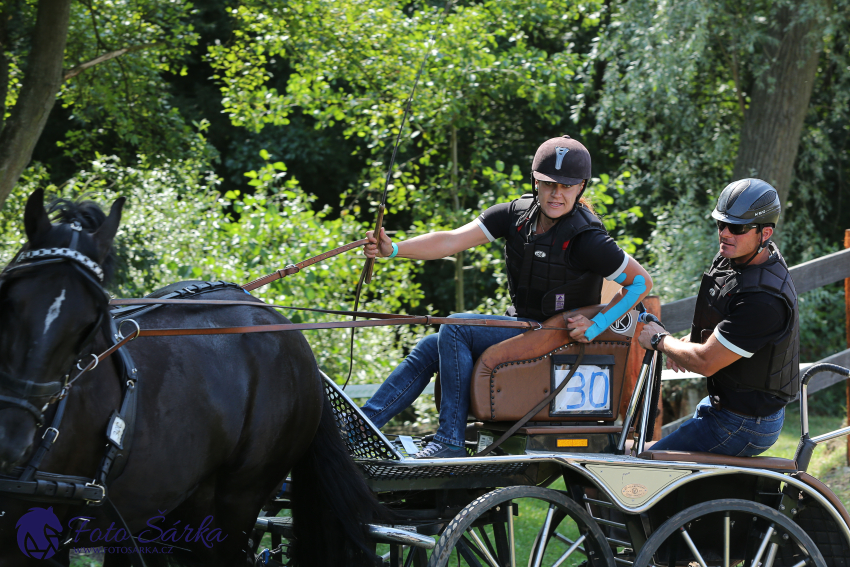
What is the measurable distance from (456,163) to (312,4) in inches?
91.7

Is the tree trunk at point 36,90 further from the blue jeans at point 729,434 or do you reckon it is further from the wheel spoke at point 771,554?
the wheel spoke at point 771,554

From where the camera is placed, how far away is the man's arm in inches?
117

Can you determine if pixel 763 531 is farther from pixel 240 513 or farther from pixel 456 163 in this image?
pixel 456 163

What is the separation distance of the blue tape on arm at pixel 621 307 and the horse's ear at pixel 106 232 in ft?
5.88

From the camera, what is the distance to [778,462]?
3.09m

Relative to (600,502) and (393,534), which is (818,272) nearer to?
(600,502)

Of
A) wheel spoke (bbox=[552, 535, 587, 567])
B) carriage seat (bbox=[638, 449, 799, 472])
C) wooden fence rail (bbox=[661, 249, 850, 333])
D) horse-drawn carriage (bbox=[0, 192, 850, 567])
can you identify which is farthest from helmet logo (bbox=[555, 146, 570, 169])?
wooden fence rail (bbox=[661, 249, 850, 333])

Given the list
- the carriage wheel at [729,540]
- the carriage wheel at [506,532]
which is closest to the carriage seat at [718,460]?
the carriage wheel at [729,540]

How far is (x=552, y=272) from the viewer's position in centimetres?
323

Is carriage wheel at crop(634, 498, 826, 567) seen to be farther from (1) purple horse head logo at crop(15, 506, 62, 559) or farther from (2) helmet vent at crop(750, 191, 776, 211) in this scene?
(1) purple horse head logo at crop(15, 506, 62, 559)

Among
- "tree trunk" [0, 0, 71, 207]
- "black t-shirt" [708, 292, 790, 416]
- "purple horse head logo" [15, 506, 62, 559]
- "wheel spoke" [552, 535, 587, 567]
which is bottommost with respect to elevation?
"wheel spoke" [552, 535, 587, 567]

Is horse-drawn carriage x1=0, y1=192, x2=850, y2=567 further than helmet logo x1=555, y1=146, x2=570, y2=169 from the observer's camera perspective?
No

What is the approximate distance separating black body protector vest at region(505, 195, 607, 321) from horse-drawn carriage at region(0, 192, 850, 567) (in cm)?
10

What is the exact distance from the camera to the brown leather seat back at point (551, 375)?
310 centimetres
